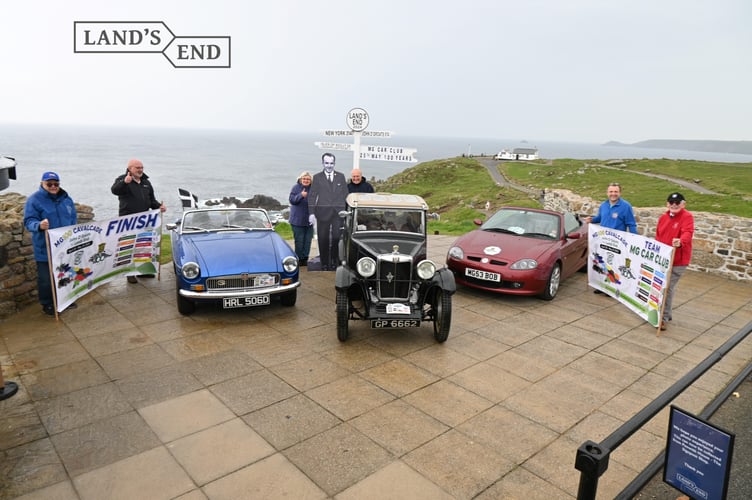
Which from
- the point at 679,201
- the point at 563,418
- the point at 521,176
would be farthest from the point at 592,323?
the point at 521,176

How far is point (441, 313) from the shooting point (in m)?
6.40

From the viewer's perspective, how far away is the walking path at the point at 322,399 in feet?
12.5

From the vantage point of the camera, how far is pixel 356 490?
3660 mm

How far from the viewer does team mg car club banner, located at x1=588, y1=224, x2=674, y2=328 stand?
7352 millimetres

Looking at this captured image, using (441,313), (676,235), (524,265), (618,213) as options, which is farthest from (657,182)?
(441,313)

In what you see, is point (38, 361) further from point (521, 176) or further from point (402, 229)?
point (521, 176)

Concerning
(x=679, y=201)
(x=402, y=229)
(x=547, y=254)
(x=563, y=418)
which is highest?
(x=679, y=201)

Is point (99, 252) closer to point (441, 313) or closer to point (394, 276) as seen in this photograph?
point (394, 276)

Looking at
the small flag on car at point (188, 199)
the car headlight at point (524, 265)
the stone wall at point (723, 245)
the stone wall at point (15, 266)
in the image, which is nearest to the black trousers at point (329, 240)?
the small flag on car at point (188, 199)

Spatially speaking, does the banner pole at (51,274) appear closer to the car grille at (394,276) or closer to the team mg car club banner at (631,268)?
the car grille at (394,276)

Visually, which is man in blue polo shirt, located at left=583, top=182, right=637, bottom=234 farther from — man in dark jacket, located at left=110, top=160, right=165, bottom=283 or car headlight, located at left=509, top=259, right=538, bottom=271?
man in dark jacket, located at left=110, top=160, right=165, bottom=283

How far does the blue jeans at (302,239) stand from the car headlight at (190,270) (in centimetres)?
374

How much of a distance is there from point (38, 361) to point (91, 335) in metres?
0.86

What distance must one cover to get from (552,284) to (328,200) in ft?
15.4
